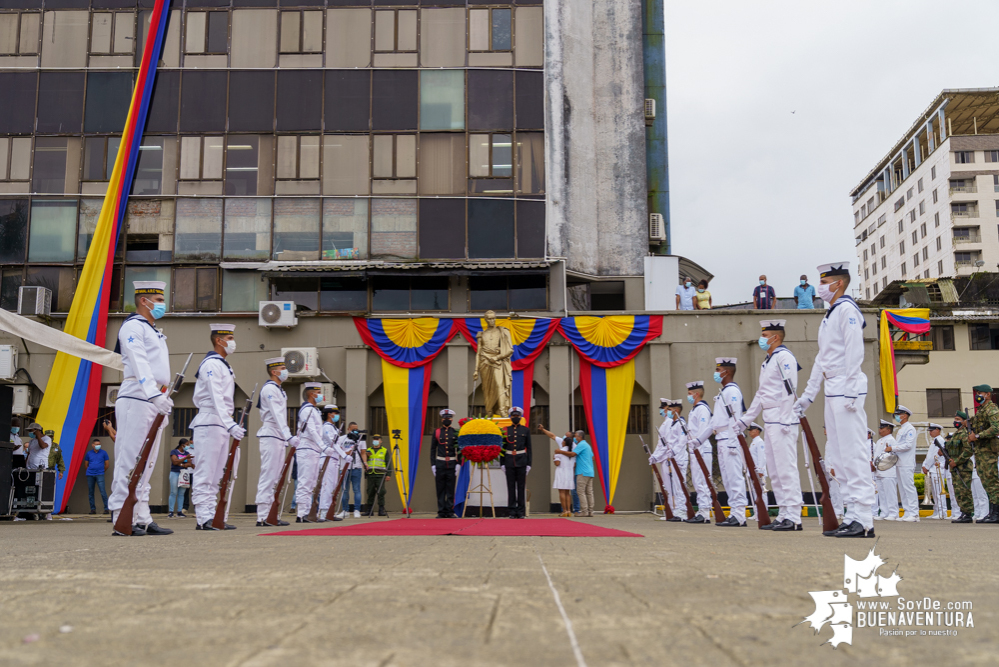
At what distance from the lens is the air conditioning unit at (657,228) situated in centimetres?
2633

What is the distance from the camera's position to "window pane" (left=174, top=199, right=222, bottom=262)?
23797 mm

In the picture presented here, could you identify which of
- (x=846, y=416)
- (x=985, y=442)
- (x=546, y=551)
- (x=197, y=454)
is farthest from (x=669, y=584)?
(x=985, y=442)

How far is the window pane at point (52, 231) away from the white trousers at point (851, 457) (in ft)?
70.1

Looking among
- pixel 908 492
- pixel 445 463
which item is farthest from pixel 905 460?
pixel 445 463

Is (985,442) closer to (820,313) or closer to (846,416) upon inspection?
(846,416)

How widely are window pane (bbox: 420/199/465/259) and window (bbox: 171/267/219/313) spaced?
5567mm

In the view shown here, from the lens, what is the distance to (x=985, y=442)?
43.6ft

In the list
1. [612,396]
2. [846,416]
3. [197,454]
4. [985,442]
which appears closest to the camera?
[846,416]

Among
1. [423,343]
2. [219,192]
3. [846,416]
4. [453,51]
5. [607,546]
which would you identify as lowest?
[607,546]

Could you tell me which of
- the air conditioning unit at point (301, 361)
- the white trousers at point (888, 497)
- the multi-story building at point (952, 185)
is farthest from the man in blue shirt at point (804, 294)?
the multi-story building at point (952, 185)

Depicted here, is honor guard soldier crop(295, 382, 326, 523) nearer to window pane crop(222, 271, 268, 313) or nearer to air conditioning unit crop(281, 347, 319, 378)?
air conditioning unit crop(281, 347, 319, 378)

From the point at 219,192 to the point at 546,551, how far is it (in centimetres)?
2058

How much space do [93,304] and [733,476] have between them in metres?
16.8

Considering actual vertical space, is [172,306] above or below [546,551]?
above
